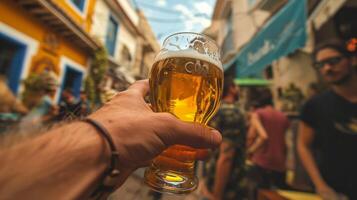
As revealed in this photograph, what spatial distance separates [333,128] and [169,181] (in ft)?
4.67

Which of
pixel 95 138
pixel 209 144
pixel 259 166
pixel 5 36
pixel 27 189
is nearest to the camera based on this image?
pixel 27 189

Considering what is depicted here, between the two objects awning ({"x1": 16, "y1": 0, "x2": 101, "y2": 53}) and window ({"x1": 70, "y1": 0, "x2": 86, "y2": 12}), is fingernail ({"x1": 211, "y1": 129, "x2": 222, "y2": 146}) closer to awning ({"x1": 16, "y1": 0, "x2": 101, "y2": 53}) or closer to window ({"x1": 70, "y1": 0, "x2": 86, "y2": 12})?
awning ({"x1": 16, "y1": 0, "x2": 101, "y2": 53})

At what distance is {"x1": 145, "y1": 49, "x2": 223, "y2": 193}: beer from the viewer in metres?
0.67

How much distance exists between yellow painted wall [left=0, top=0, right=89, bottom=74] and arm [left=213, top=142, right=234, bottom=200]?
5486mm

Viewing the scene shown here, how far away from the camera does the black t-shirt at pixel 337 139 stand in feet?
4.55

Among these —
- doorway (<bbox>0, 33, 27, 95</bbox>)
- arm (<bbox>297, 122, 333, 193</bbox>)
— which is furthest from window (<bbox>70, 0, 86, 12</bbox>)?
arm (<bbox>297, 122, 333, 193</bbox>)

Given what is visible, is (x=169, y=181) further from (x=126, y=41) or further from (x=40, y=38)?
(x=126, y=41)

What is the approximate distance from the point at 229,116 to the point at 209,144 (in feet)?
5.90

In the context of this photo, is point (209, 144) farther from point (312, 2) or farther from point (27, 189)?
point (312, 2)

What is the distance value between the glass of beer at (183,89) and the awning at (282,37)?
6.27 ft

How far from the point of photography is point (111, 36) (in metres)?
11.1

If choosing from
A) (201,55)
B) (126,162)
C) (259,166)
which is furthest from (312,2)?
(126,162)

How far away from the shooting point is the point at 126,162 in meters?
0.52

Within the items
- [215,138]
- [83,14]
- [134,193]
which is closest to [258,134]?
[215,138]
